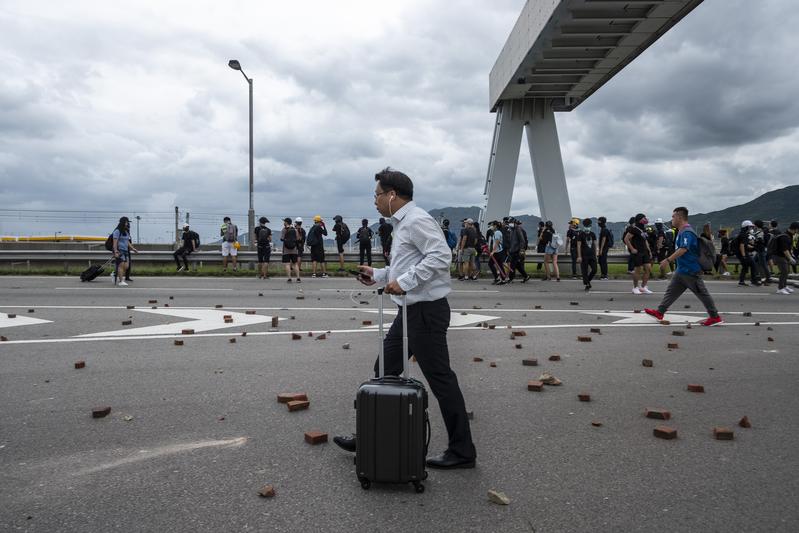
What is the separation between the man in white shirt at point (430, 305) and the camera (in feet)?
12.7

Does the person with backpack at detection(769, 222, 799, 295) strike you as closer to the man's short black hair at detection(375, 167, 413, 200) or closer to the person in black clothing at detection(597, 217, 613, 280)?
the person in black clothing at detection(597, 217, 613, 280)

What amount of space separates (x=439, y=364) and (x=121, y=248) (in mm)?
14926

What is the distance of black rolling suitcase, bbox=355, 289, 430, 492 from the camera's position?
11.4ft

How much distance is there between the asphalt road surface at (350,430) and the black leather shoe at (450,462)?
7 cm

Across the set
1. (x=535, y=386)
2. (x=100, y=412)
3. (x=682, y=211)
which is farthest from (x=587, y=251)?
(x=100, y=412)

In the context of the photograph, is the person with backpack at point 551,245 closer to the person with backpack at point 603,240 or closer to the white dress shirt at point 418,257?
the person with backpack at point 603,240

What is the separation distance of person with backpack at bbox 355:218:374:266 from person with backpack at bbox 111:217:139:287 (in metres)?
7.74

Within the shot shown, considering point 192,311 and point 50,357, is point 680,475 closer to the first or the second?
point 50,357

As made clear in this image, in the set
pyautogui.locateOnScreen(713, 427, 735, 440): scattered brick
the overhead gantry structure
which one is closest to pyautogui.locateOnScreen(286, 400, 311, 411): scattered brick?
pyautogui.locateOnScreen(713, 427, 735, 440): scattered brick

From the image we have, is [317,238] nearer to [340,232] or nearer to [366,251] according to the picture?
[340,232]

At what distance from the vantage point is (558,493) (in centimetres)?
351

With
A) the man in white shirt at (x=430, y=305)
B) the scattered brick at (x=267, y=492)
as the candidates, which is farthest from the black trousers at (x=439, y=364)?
the scattered brick at (x=267, y=492)

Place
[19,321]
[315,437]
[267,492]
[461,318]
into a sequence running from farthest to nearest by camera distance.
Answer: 1. [461,318]
2. [19,321]
3. [315,437]
4. [267,492]

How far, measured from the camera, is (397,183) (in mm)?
4031
